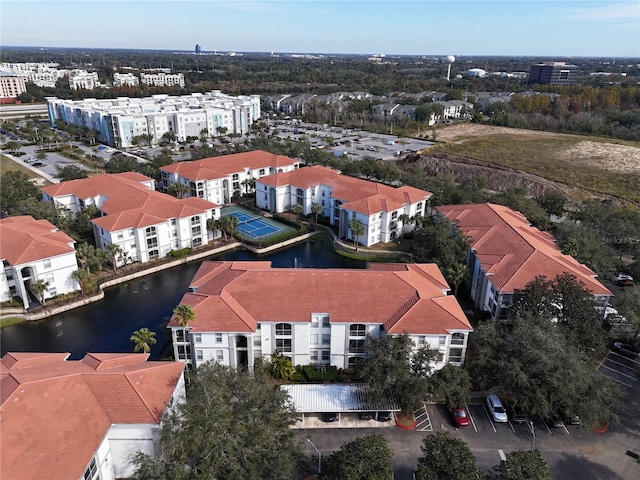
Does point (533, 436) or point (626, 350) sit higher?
point (626, 350)

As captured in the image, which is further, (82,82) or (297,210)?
(82,82)

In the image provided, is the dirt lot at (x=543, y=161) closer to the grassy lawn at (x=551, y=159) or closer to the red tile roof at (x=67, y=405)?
the grassy lawn at (x=551, y=159)

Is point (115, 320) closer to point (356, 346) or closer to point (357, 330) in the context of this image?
point (356, 346)

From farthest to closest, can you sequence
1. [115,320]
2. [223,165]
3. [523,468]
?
[223,165]
[115,320]
[523,468]

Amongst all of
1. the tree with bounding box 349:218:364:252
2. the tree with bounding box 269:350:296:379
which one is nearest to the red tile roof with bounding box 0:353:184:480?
the tree with bounding box 269:350:296:379

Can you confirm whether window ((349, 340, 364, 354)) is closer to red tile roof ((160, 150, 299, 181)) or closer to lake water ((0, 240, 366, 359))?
lake water ((0, 240, 366, 359))

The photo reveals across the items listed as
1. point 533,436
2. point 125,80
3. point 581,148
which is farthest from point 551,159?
point 125,80
